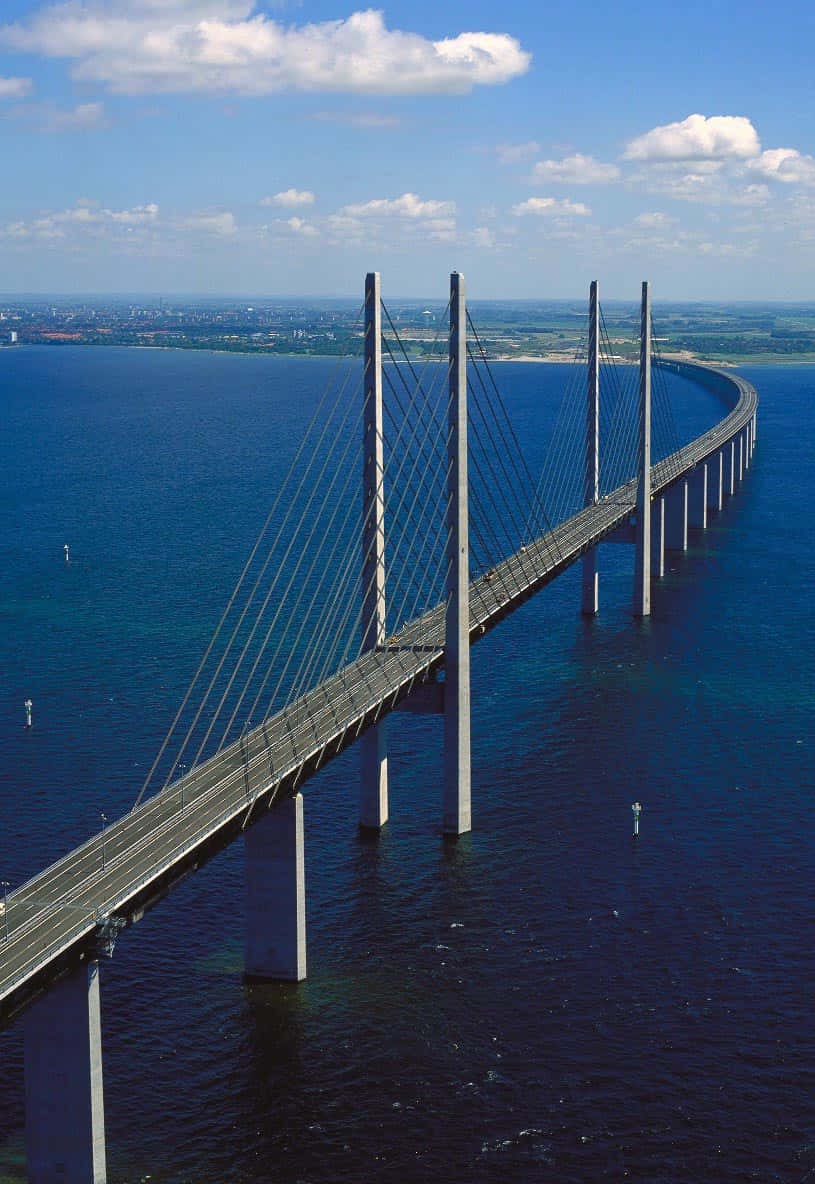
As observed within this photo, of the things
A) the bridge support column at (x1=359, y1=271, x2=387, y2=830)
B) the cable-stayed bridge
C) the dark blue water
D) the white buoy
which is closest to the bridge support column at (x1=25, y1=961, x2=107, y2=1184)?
the cable-stayed bridge

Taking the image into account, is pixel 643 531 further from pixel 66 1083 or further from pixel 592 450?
pixel 66 1083

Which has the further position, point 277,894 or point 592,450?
point 592,450

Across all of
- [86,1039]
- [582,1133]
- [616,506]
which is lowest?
[582,1133]

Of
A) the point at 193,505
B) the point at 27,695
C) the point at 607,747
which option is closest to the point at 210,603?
the point at 27,695

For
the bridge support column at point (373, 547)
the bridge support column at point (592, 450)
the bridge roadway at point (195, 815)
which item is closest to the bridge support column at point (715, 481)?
the bridge support column at point (592, 450)

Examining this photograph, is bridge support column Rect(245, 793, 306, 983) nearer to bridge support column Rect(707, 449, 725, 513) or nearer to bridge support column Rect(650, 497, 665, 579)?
bridge support column Rect(650, 497, 665, 579)

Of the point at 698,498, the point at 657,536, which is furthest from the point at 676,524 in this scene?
the point at 657,536

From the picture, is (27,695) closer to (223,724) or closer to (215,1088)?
(223,724)
